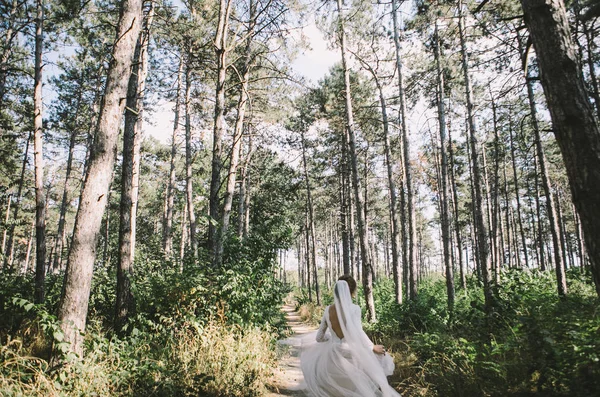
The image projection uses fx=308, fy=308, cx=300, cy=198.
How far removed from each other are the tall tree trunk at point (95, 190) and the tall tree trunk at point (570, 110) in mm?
5247

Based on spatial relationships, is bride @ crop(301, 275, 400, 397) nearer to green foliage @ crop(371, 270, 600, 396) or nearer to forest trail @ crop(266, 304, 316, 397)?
forest trail @ crop(266, 304, 316, 397)

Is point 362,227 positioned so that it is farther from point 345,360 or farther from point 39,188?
point 39,188

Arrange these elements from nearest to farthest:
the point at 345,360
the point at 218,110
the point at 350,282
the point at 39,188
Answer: the point at 345,360 → the point at 350,282 → the point at 218,110 → the point at 39,188

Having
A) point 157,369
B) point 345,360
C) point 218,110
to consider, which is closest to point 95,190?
point 157,369

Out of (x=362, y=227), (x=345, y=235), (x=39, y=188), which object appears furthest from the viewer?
(x=345, y=235)

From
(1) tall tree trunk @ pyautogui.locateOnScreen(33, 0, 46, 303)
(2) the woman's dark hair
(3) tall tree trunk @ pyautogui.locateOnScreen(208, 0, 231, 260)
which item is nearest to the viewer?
(2) the woman's dark hair

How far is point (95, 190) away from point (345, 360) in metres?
4.14

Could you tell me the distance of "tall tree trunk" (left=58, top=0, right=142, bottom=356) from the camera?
4007mm

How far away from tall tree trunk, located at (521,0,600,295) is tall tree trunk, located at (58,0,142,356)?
5.25m

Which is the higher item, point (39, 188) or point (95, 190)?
point (39, 188)

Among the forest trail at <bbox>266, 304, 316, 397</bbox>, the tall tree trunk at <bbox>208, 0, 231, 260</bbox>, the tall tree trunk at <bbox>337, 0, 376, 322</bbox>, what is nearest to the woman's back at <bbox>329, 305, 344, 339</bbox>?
the forest trail at <bbox>266, 304, 316, 397</bbox>

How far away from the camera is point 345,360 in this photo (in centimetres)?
401

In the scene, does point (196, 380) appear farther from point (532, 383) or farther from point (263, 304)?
point (532, 383)

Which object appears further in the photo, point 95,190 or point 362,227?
point 362,227
